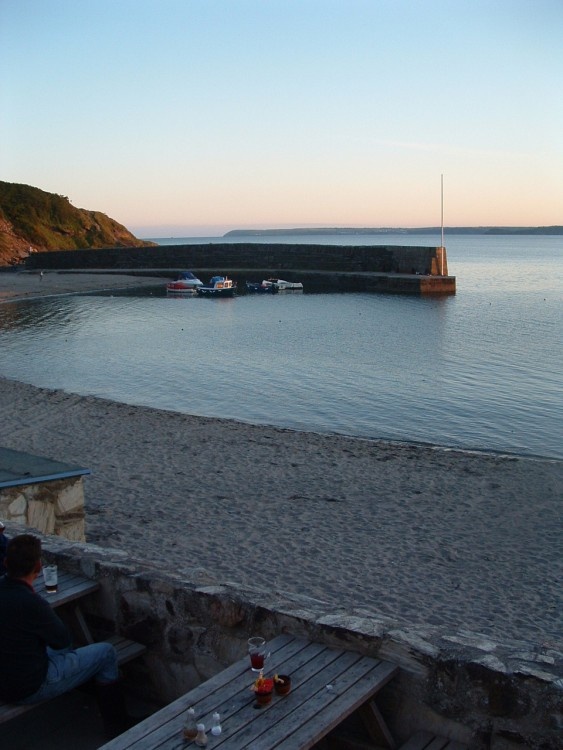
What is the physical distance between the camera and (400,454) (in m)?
14.4

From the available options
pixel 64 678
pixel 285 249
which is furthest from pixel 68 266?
pixel 64 678

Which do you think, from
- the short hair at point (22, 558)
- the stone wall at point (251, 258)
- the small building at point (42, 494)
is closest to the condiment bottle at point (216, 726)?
the short hair at point (22, 558)

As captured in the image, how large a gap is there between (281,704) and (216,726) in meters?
0.32

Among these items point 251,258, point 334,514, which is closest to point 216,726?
point 334,514

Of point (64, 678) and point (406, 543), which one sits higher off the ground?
point (64, 678)

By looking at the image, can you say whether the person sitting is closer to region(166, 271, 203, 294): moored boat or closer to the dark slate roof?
the dark slate roof

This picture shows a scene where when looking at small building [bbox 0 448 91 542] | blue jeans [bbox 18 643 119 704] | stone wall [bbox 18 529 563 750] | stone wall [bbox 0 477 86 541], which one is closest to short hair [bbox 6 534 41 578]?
blue jeans [bbox 18 643 119 704]

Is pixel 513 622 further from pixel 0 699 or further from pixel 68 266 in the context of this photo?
pixel 68 266

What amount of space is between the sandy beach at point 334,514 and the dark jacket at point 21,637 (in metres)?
1.14

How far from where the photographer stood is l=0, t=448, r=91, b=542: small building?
7.30 meters

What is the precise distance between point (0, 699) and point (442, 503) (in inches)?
338

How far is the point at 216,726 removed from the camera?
3111mm

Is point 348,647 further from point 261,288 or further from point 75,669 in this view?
point 261,288

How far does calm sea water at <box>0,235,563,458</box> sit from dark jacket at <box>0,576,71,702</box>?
1305 cm
